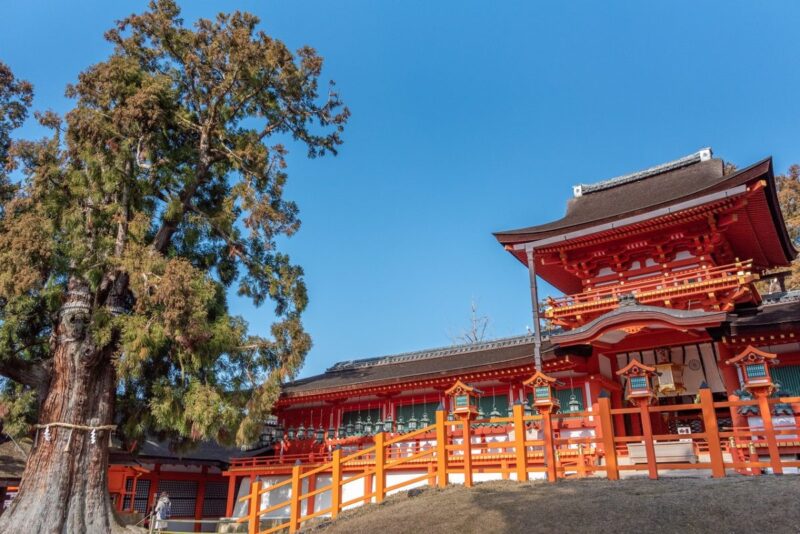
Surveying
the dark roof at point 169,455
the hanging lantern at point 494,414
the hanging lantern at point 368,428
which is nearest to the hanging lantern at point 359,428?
the hanging lantern at point 368,428

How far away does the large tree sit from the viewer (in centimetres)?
1292

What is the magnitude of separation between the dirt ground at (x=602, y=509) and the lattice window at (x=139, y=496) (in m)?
14.3

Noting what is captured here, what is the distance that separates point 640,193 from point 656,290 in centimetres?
A: 480

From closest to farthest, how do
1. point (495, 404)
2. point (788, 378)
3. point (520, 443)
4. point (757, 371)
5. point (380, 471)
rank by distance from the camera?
point (757, 371) < point (520, 443) < point (380, 471) < point (788, 378) < point (495, 404)

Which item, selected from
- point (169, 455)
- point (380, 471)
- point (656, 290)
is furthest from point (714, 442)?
point (169, 455)

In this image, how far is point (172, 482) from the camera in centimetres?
2088

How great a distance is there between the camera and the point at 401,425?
1620 cm

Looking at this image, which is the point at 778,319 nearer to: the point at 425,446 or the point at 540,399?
the point at 540,399

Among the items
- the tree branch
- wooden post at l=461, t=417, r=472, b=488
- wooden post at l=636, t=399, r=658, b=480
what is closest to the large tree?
the tree branch

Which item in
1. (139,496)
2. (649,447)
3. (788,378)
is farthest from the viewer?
(139,496)

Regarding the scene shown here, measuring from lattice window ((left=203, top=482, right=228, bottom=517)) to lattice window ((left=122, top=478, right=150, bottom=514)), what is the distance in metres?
2.28

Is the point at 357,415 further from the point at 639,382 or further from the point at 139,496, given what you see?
the point at 639,382

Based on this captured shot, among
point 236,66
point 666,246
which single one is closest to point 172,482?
point 236,66

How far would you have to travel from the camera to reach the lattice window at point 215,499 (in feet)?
70.9
